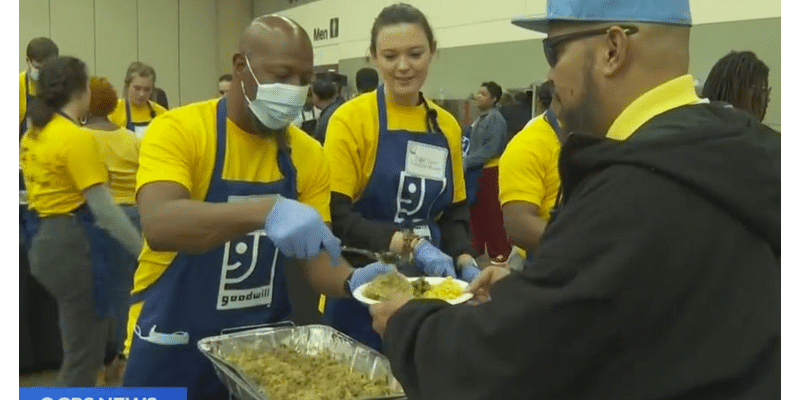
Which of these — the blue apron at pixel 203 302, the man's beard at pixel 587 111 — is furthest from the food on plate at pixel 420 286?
the man's beard at pixel 587 111

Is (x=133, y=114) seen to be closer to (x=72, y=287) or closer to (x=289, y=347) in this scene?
(x=72, y=287)

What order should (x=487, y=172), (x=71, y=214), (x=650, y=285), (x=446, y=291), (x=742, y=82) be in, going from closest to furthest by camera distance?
1. (x=650, y=285)
2. (x=446, y=291)
3. (x=742, y=82)
4. (x=71, y=214)
5. (x=487, y=172)

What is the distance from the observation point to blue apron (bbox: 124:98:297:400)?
170cm

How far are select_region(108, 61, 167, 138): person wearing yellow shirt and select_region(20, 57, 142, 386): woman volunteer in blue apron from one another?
1.83 m

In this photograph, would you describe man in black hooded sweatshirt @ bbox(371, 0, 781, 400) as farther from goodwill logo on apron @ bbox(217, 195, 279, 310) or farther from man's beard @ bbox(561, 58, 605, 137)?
goodwill logo on apron @ bbox(217, 195, 279, 310)

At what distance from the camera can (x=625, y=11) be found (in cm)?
105

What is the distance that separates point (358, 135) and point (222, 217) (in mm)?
757

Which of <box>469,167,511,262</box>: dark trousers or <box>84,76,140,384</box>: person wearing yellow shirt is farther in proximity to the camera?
<box>469,167,511,262</box>: dark trousers

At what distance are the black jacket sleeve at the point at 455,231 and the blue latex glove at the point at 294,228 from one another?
84 centimetres

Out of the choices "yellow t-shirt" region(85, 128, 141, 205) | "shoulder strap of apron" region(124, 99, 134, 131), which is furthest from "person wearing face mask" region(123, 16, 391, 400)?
"shoulder strap of apron" region(124, 99, 134, 131)

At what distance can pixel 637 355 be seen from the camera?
0.90m

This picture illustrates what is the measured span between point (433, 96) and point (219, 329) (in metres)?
6.18

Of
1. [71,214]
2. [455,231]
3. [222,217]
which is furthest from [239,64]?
[71,214]

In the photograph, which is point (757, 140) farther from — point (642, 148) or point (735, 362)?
point (735, 362)
